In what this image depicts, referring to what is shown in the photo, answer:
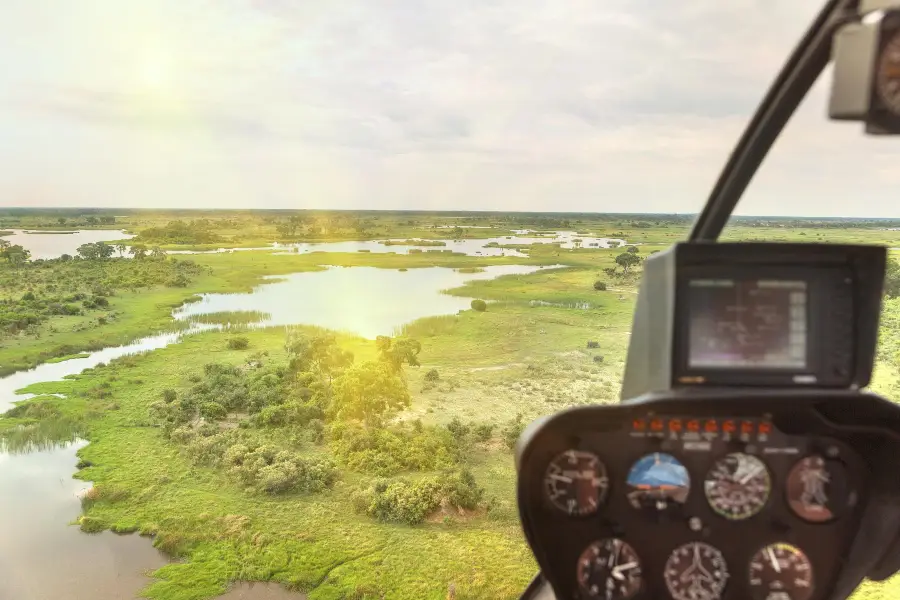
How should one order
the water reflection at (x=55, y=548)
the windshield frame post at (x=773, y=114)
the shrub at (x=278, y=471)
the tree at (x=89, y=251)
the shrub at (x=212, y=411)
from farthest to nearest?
the tree at (x=89, y=251)
the shrub at (x=212, y=411)
the shrub at (x=278, y=471)
the water reflection at (x=55, y=548)
the windshield frame post at (x=773, y=114)

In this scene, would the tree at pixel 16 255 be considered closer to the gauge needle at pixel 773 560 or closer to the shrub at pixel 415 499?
the shrub at pixel 415 499

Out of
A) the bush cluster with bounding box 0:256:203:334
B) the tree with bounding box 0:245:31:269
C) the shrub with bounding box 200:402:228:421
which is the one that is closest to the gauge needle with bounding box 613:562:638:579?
the shrub with bounding box 200:402:228:421

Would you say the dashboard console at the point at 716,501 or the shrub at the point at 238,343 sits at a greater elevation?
the dashboard console at the point at 716,501

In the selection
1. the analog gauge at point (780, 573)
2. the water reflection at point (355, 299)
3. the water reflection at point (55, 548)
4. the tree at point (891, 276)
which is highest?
the tree at point (891, 276)

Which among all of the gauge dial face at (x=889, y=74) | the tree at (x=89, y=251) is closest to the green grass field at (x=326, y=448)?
the gauge dial face at (x=889, y=74)

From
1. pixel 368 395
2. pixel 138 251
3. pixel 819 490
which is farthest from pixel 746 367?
pixel 138 251

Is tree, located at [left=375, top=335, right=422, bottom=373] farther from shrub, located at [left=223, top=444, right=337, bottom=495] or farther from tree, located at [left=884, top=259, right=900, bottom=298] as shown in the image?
tree, located at [left=884, top=259, right=900, bottom=298]

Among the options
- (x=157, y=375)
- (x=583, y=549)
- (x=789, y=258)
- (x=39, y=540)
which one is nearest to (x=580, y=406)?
(x=583, y=549)

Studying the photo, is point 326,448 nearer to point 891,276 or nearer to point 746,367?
point 746,367
